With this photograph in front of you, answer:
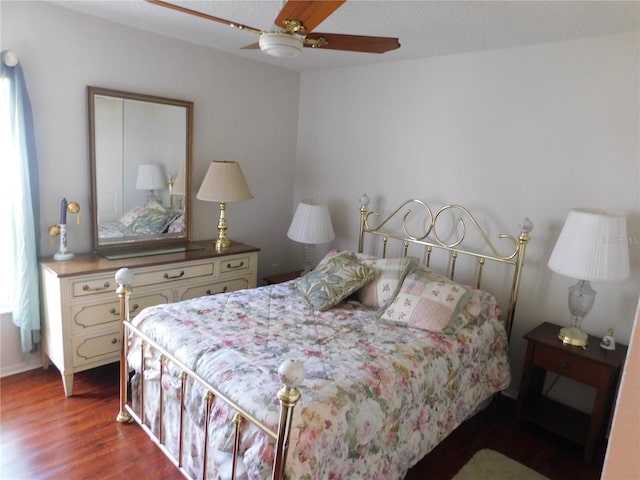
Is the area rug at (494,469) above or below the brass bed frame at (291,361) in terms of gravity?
below

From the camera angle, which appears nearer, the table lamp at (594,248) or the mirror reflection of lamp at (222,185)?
the table lamp at (594,248)

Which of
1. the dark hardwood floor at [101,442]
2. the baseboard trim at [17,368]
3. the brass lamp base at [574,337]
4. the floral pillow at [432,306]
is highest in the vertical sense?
the floral pillow at [432,306]

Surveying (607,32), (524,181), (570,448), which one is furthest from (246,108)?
(570,448)

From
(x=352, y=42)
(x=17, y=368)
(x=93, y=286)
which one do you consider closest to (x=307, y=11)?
(x=352, y=42)

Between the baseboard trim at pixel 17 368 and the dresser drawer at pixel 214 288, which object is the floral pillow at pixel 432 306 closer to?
the dresser drawer at pixel 214 288

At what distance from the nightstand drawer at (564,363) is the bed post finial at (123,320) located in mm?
2300

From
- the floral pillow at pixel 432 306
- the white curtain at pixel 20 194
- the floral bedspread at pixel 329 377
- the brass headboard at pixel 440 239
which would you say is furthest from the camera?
the brass headboard at pixel 440 239

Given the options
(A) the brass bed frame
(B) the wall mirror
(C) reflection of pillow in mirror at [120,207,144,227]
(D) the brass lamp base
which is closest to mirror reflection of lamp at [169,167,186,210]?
(B) the wall mirror

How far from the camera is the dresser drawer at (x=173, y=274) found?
2828mm

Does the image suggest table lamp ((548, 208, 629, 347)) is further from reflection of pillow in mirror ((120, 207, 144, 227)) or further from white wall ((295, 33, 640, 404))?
reflection of pillow in mirror ((120, 207, 144, 227))

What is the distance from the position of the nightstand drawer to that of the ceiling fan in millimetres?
1856

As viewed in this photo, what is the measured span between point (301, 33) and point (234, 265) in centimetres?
206

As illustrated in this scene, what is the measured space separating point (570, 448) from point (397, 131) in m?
2.40

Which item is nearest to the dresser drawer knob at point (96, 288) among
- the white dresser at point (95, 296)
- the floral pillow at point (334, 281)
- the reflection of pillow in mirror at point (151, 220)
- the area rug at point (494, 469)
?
the white dresser at point (95, 296)
